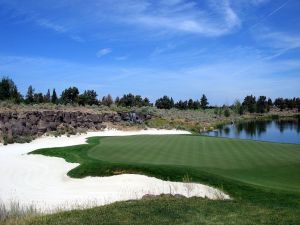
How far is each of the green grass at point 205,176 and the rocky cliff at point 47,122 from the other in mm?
11404

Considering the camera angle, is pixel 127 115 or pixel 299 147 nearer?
pixel 299 147

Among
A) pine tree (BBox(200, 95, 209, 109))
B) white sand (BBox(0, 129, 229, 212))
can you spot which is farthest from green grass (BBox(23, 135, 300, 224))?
pine tree (BBox(200, 95, 209, 109))

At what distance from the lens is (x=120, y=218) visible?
8.60 metres

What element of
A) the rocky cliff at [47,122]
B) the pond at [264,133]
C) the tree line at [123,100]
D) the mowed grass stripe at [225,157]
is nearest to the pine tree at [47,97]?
the tree line at [123,100]

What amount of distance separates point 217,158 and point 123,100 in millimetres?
66703

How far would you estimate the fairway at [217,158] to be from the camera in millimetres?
13859

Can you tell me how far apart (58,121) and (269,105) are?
10843cm

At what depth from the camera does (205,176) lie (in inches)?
527

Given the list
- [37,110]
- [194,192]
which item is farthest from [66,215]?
[37,110]

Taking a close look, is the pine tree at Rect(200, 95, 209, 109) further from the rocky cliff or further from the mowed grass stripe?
the mowed grass stripe

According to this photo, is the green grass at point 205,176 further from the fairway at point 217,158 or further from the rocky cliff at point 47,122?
the rocky cliff at point 47,122

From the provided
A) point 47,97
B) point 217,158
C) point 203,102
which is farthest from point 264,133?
point 203,102

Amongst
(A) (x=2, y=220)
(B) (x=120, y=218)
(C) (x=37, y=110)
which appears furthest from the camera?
(C) (x=37, y=110)

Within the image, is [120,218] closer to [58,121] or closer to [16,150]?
[16,150]
